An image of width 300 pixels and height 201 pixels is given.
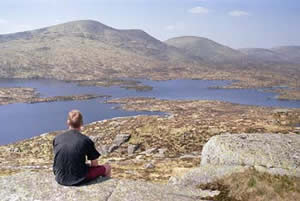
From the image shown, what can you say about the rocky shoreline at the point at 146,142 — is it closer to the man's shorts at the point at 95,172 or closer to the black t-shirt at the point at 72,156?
the man's shorts at the point at 95,172

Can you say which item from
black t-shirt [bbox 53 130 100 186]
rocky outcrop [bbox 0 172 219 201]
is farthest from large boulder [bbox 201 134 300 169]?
black t-shirt [bbox 53 130 100 186]

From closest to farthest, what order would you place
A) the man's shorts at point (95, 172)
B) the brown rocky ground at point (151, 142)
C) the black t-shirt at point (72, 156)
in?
the black t-shirt at point (72, 156) < the man's shorts at point (95, 172) < the brown rocky ground at point (151, 142)

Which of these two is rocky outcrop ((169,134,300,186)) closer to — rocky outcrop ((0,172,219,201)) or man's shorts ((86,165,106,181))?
rocky outcrop ((0,172,219,201))

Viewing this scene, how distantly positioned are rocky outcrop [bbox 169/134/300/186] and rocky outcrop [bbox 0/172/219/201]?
325 centimetres

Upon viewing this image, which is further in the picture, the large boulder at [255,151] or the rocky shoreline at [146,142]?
the rocky shoreline at [146,142]

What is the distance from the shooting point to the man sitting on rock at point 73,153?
12.7 m

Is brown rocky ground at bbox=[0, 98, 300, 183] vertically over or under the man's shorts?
under

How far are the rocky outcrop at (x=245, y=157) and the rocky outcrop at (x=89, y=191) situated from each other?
3253mm

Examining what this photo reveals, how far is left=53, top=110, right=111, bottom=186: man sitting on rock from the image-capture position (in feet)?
41.5

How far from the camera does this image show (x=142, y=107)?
162000mm

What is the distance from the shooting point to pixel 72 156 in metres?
12.6

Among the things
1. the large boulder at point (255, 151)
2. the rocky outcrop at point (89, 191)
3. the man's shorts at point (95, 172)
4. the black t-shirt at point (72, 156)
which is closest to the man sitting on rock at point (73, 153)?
the black t-shirt at point (72, 156)

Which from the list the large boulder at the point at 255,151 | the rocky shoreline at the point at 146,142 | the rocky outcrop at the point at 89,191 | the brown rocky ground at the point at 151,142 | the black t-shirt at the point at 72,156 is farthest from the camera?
the rocky shoreline at the point at 146,142

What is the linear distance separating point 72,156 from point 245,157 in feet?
37.7
